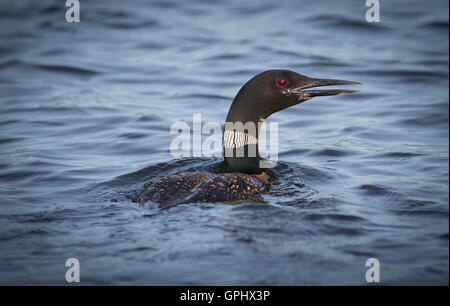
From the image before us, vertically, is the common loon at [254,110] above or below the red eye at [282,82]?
below

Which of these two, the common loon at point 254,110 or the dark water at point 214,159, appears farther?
the common loon at point 254,110

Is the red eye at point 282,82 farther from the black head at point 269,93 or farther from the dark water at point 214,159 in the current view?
the dark water at point 214,159

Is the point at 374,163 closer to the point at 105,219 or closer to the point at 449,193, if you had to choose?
the point at 449,193

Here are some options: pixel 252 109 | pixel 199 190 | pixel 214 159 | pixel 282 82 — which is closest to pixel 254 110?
pixel 252 109

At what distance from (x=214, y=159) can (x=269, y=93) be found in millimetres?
1037

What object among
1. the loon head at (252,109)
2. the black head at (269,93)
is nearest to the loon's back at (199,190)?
the loon head at (252,109)

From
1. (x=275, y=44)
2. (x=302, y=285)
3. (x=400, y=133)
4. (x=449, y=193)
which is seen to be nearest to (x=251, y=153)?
(x=449, y=193)

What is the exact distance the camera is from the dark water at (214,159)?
3561 mm

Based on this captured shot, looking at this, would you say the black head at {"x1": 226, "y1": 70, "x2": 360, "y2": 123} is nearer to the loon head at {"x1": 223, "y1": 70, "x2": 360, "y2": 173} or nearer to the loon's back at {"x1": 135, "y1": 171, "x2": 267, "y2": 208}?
the loon head at {"x1": 223, "y1": 70, "x2": 360, "y2": 173}

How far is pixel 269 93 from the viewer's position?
5.20 m

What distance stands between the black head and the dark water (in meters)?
0.67

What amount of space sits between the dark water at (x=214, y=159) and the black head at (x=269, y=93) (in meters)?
0.67

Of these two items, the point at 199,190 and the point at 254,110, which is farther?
the point at 254,110

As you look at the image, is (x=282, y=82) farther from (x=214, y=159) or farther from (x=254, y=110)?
(x=214, y=159)
